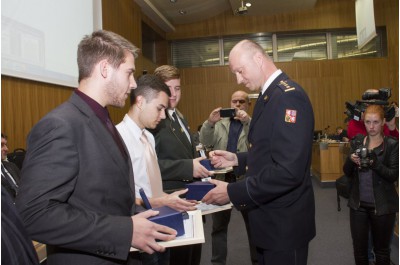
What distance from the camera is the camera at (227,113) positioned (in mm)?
3266

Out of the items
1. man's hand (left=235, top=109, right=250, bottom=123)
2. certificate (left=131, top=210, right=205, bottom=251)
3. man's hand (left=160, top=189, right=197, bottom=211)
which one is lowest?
certificate (left=131, top=210, right=205, bottom=251)

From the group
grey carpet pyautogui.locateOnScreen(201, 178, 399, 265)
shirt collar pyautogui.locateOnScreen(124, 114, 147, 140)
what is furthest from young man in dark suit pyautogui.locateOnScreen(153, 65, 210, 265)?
grey carpet pyautogui.locateOnScreen(201, 178, 399, 265)

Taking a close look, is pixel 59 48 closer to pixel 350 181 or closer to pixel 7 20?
pixel 7 20

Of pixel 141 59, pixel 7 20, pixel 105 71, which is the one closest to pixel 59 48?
pixel 7 20

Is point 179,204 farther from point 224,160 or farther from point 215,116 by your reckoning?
point 215,116

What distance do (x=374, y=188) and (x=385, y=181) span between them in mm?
90

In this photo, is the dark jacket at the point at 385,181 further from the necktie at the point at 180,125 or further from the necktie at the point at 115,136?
the necktie at the point at 115,136

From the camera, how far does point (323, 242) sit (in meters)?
3.65

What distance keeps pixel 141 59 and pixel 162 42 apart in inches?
73.6

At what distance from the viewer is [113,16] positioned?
19.8 feet

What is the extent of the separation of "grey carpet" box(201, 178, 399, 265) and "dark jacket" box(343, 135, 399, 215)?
0.81 meters

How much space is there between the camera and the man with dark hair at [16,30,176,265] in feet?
3.07

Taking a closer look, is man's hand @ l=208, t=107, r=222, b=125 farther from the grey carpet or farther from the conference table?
the conference table

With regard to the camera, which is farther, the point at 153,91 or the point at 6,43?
the point at 6,43
